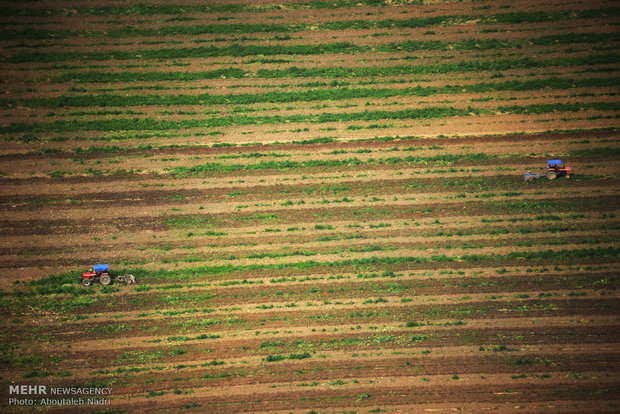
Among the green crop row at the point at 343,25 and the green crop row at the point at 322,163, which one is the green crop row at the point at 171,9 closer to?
the green crop row at the point at 343,25

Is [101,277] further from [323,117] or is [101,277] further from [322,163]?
[323,117]

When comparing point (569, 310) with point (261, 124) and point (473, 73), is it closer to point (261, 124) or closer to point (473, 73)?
point (473, 73)

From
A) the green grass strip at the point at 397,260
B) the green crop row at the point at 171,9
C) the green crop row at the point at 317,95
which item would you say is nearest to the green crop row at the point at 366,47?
the green crop row at the point at 317,95

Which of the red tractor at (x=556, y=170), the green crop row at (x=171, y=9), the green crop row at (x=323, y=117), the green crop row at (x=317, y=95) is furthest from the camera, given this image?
the green crop row at (x=171, y=9)

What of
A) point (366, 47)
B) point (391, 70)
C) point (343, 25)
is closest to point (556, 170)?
point (391, 70)

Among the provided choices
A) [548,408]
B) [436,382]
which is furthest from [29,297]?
[548,408]

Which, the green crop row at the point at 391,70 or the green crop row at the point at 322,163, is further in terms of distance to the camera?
the green crop row at the point at 391,70
